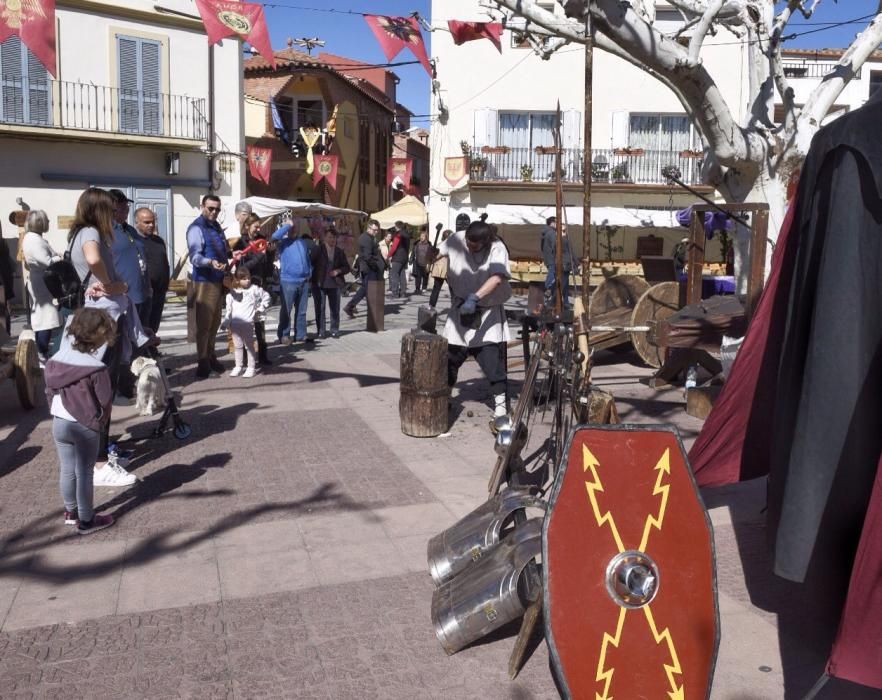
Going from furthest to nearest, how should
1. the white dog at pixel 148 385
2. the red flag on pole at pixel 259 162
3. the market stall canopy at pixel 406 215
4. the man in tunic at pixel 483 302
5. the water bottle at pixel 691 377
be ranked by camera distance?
the market stall canopy at pixel 406 215, the red flag on pole at pixel 259 162, the water bottle at pixel 691 377, the man in tunic at pixel 483 302, the white dog at pixel 148 385

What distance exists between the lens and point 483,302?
22.8 ft

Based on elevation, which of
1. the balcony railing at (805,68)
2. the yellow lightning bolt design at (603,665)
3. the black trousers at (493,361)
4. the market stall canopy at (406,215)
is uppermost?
the balcony railing at (805,68)

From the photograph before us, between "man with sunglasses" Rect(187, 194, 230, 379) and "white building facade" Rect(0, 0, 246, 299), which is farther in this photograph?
"white building facade" Rect(0, 0, 246, 299)

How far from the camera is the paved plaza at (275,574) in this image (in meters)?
3.34

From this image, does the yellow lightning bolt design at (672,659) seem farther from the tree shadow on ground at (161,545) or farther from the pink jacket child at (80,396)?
the pink jacket child at (80,396)

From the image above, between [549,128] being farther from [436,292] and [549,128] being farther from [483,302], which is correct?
[483,302]

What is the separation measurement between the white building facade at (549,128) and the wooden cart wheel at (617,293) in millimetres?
15818

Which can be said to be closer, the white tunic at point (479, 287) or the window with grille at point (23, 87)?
the white tunic at point (479, 287)

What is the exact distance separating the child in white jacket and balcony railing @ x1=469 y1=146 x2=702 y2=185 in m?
18.0

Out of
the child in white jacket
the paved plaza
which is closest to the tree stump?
the paved plaza

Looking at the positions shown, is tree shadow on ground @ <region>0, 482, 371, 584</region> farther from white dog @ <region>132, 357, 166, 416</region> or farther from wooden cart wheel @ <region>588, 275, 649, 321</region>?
wooden cart wheel @ <region>588, 275, 649, 321</region>

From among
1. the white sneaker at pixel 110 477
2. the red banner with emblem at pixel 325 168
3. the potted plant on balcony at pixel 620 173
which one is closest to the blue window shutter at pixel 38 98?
the red banner with emblem at pixel 325 168

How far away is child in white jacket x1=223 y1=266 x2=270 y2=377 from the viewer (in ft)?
30.6

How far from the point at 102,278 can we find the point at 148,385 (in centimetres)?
92
